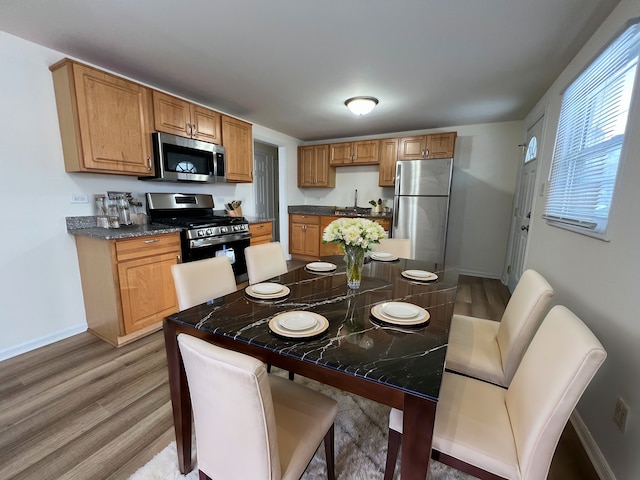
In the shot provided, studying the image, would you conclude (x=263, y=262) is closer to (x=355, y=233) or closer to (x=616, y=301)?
(x=355, y=233)

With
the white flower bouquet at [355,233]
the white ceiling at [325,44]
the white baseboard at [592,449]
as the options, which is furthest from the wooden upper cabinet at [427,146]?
the white baseboard at [592,449]

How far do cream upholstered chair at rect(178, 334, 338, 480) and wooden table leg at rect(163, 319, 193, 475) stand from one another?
0.85ft

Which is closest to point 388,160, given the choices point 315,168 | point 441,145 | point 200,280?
point 441,145

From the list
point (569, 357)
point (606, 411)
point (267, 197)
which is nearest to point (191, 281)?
point (569, 357)

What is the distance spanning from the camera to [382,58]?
2201mm

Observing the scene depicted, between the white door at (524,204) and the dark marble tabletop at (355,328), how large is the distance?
7.37 feet

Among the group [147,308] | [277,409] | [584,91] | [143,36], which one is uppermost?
[143,36]

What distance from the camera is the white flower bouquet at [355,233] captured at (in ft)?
4.33

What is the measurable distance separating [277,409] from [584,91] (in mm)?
2665

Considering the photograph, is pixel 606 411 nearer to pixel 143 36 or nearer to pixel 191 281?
pixel 191 281

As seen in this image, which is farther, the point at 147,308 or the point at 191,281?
the point at 147,308

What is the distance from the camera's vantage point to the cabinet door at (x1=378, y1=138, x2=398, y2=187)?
4.30 meters

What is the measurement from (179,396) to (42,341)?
79.6 inches

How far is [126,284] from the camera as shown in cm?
219
